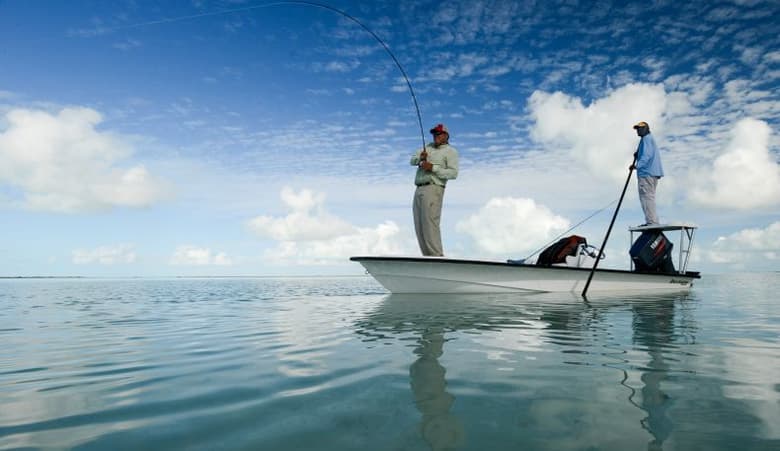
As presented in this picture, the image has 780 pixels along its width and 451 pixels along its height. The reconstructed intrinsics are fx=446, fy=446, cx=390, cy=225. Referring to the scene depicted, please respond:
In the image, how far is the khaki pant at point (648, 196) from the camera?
11.6 metres

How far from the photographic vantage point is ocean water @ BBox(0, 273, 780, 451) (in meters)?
1.74

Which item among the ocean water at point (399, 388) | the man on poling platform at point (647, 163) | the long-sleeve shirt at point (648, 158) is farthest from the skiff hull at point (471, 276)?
the ocean water at point (399, 388)

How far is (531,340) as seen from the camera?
13.4 feet

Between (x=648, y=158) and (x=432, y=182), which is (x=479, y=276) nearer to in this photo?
(x=432, y=182)

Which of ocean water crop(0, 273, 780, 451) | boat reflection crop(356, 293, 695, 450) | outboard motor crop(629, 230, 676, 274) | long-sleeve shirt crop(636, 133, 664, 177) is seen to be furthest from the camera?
outboard motor crop(629, 230, 676, 274)

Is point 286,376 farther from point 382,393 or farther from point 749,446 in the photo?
point 749,446

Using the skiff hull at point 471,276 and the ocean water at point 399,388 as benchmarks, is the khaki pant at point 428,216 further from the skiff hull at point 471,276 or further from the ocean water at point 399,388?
the ocean water at point 399,388

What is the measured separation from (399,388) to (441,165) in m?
8.00

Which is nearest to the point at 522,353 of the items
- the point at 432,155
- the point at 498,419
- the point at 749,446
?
the point at 498,419

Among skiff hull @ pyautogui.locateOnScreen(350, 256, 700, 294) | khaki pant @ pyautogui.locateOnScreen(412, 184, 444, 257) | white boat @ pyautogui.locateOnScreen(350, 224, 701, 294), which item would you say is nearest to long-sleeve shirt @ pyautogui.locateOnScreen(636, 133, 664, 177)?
white boat @ pyautogui.locateOnScreen(350, 224, 701, 294)

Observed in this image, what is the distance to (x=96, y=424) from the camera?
1.97 metres

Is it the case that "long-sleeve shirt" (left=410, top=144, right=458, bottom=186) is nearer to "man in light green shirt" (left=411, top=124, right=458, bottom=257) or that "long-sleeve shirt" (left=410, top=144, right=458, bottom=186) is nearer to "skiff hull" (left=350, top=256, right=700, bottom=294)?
"man in light green shirt" (left=411, top=124, right=458, bottom=257)

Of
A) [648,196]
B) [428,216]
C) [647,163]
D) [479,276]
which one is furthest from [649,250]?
[428,216]

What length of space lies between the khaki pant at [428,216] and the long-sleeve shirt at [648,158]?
5502 mm
